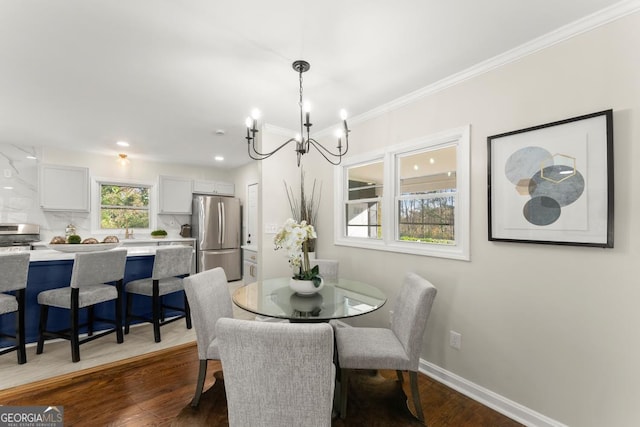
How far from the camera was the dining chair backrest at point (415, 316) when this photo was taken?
1727 millimetres

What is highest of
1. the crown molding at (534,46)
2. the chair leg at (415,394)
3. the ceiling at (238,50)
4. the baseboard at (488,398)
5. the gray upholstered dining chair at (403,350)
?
the ceiling at (238,50)

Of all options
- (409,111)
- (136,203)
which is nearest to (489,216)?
(409,111)

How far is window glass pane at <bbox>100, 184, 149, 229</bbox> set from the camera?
519 cm

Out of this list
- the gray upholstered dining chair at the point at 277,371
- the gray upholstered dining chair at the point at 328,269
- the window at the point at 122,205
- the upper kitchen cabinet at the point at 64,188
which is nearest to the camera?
the gray upholstered dining chair at the point at 277,371

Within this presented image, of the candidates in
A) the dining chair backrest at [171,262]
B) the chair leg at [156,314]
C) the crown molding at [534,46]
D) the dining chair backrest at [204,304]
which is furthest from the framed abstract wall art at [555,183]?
the chair leg at [156,314]

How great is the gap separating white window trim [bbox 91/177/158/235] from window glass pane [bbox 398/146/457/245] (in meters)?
4.93

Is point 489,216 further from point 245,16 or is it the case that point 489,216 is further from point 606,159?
point 245,16

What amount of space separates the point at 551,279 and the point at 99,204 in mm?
6376

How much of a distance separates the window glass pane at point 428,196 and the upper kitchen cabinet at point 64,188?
206 inches

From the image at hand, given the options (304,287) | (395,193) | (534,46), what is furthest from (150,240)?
(534,46)

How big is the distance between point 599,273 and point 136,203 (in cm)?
648

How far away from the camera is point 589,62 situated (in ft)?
5.34

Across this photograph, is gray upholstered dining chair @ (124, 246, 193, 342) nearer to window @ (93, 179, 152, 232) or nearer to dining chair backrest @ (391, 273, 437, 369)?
dining chair backrest @ (391, 273, 437, 369)

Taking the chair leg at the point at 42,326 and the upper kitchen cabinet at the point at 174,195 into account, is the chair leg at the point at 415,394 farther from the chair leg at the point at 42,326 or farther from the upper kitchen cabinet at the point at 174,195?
the upper kitchen cabinet at the point at 174,195
